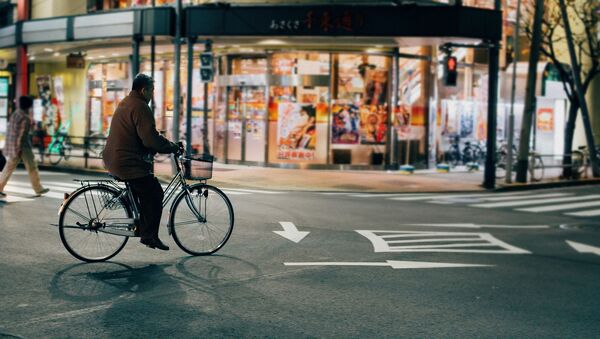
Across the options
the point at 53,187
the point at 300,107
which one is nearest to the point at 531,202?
the point at 300,107

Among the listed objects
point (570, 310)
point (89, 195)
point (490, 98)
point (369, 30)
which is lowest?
point (570, 310)

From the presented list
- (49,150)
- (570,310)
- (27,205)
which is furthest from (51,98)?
(570,310)

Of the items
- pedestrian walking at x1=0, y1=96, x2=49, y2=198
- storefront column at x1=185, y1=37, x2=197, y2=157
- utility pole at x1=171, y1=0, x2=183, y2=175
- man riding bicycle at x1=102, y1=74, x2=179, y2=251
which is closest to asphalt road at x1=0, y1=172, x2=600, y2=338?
man riding bicycle at x1=102, y1=74, x2=179, y2=251

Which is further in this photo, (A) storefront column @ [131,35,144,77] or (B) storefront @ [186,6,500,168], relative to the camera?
(B) storefront @ [186,6,500,168]

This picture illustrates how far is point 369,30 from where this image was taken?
2442 cm

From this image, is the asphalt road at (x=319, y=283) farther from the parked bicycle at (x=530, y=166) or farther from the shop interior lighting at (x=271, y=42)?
the shop interior lighting at (x=271, y=42)

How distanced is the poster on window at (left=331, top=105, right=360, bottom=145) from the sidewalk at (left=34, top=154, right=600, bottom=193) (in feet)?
3.90

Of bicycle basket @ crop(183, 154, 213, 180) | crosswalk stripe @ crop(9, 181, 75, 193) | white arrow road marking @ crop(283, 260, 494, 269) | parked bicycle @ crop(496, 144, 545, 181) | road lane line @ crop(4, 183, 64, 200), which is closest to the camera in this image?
white arrow road marking @ crop(283, 260, 494, 269)

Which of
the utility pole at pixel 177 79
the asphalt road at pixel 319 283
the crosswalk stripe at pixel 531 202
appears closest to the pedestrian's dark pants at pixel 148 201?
the asphalt road at pixel 319 283

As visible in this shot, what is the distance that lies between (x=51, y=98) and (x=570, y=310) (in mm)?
34494

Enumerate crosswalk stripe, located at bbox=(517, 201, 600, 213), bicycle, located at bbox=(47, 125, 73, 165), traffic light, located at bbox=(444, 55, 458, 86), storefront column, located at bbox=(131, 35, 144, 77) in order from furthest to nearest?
bicycle, located at bbox=(47, 125, 73, 165) < storefront column, located at bbox=(131, 35, 144, 77) < traffic light, located at bbox=(444, 55, 458, 86) < crosswalk stripe, located at bbox=(517, 201, 600, 213)

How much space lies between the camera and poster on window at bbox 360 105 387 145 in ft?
87.9

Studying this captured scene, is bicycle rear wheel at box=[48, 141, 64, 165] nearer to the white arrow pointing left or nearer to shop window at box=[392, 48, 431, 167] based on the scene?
shop window at box=[392, 48, 431, 167]

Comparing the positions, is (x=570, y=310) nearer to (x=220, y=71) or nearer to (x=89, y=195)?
(x=89, y=195)
